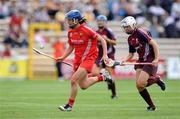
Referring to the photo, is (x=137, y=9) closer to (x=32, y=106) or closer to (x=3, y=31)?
(x=3, y=31)

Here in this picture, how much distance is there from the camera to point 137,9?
35469mm

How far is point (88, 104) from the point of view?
18844 mm

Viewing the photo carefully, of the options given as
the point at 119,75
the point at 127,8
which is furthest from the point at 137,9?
the point at 119,75

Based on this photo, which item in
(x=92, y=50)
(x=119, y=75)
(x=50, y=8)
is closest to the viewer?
(x=92, y=50)

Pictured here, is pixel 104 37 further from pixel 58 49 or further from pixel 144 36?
pixel 58 49

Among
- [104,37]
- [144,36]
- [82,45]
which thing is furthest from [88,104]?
[104,37]

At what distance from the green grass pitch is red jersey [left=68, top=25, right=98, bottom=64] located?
127 cm

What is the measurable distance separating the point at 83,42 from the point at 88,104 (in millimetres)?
2216

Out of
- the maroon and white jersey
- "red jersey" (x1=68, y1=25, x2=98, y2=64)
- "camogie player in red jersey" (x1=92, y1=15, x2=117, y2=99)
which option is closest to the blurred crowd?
"camogie player in red jersey" (x1=92, y1=15, x2=117, y2=99)

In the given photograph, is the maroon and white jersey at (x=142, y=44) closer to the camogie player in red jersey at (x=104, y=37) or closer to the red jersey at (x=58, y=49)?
the camogie player in red jersey at (x=104, y=37)

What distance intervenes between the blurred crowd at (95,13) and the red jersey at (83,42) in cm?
1744

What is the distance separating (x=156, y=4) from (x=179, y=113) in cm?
1987

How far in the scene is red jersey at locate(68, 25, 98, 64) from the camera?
56.6ft

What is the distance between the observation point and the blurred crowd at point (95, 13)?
115 feet
